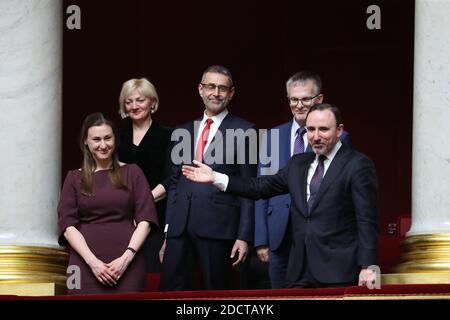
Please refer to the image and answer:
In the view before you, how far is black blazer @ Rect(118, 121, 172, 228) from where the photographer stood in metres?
12.2

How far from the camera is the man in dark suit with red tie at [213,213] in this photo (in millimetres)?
11531

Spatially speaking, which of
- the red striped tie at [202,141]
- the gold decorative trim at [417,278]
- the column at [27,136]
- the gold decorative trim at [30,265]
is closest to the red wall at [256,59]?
the column at [27,136]

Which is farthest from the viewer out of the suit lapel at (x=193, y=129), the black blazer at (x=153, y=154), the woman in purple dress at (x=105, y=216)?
the black blazer at (x=153, y=154)

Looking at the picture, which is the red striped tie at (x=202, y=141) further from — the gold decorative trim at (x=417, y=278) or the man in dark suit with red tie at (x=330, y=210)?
the gold decorative trim at (x=417, y=278)

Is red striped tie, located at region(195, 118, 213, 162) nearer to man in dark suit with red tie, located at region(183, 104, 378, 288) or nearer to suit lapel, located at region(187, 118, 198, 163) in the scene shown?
suit lapel, located at region(187, 118, 198, 163)

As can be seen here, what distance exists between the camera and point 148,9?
17.6 meters

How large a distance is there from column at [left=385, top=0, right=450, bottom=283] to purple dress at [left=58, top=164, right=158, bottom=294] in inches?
83.5

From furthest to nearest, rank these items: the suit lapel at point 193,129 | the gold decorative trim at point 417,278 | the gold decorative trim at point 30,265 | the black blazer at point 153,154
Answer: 1. the black blazer at point 153,154
2. the suit lapel at point 193,129
3. the gold decorative trim at point 30,265
4. the gold decorative trim at point 417,278

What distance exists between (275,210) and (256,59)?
20.3 feet

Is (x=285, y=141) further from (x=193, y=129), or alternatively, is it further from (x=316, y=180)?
(x=316, y=180)

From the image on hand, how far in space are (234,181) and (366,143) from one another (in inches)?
259

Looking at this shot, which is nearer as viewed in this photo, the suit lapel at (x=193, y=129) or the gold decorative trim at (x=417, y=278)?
the gold decorative trim at (x=417, y=278)

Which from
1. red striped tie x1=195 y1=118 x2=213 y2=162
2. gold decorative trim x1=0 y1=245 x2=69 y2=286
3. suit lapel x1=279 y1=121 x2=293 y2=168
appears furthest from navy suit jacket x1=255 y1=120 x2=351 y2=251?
gold decorative trim x1=0 y1=245 x2=69 y2=286

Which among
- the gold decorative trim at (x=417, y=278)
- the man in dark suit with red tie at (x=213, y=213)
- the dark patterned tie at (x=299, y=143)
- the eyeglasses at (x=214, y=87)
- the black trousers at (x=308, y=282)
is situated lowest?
the gold decorative trim at (x=417, y=278)
